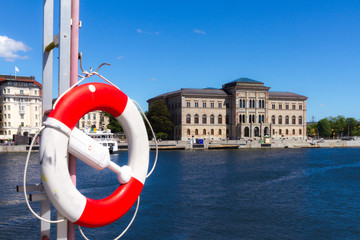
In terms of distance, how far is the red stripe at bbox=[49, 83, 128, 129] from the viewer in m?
4.21

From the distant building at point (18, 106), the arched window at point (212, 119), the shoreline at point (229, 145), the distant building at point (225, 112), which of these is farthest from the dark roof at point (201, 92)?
the distant building at point (18, 106)

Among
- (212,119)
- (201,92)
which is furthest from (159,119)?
(212,119)

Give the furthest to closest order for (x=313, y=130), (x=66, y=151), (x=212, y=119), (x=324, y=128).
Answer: (x=313, y=130), (x=324, y=128), (x=212, y=119), (x=66, y=151)

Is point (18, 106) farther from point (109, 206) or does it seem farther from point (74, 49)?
point (74, 49)

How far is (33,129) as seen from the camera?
3275 inches

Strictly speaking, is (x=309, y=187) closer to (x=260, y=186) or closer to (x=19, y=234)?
(x=260, y=186)

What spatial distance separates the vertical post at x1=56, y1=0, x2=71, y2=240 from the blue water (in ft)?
34.7

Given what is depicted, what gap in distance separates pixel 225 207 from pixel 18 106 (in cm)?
7560

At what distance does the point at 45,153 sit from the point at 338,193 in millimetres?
23868

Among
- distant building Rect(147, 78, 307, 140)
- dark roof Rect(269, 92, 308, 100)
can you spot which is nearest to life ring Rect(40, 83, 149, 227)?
distant building Rect(147, 78, 307, 140)

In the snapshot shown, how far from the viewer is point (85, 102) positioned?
173 inches

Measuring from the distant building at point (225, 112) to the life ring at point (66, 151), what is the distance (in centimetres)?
8376

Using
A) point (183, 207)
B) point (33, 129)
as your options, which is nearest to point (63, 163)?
point (183, 207)

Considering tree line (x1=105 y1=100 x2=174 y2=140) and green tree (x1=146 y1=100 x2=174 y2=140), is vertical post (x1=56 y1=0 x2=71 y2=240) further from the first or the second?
green tree (x1=146 y1=100 x2=174 y2=140)
